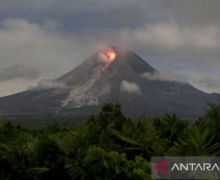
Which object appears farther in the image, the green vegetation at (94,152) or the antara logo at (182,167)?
the green vegetation at (94,152)

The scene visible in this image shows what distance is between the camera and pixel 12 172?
6.16 meters

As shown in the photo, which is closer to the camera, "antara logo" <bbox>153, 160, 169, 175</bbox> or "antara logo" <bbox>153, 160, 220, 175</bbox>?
"antara logo" <bbox>153, 160, 220, 175</bbox>

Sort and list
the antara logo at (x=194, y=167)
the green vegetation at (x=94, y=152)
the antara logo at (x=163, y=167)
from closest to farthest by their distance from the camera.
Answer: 1. the antara logo at (x=194, y=167)
2. the antara logo at (x=163, y=167)
3. the green vegetation at (x=94, y=152)

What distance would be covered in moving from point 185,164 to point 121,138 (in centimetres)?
Answer: 114

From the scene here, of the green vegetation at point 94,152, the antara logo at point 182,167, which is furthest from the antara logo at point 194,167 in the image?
the green vegetation at point 94,152

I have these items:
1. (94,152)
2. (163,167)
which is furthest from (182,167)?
(94,152)

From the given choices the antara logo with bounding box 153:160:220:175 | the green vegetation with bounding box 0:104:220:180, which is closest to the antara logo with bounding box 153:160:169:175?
the antara logo with bounding box 153:160:220:175

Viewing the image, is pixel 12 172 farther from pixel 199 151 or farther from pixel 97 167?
pixel 199 151

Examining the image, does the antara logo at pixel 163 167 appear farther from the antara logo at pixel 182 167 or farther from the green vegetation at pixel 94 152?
the green vegetation at pixel 94 152

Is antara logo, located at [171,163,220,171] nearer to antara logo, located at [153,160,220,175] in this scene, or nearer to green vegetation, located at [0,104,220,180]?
antara logo, located at [153,160,220,175]

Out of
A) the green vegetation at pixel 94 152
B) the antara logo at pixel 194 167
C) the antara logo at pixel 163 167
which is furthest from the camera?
the green vegetation at pixel 94 152

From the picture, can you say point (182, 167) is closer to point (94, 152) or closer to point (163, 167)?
point (163, 167)

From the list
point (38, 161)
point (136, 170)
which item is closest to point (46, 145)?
point (38, 161)

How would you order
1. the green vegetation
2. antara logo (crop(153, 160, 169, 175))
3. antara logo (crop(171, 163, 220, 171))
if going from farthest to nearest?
the green vegetation, antara logo (crop(153, 160, 169, 175)), antara logo (crop(171, 163, 220, 171))
